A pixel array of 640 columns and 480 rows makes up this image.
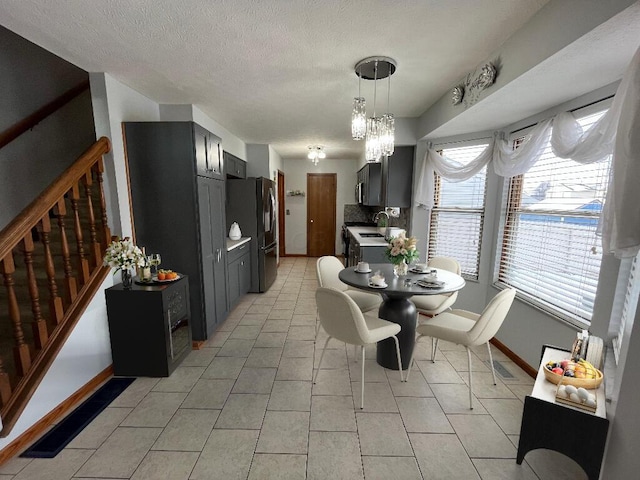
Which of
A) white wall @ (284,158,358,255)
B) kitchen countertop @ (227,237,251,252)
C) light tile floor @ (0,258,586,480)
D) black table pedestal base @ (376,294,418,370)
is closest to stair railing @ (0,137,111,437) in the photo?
light tile floor @ (0,258,586,480)

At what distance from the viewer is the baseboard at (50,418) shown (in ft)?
5.13

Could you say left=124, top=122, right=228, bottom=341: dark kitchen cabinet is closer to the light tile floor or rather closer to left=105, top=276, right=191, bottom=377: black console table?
left=105, top=276, right=191, bottom=377: black console table

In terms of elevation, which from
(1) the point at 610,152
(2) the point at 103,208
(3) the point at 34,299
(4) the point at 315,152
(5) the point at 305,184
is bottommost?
(3) the point at 34,299

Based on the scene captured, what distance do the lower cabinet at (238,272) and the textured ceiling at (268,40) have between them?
1801 mm

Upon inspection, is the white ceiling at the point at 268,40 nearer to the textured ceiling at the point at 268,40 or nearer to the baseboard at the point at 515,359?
the textured ceiling at the point at 268,40

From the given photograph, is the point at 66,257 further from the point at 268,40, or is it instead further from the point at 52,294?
the point at 268,40

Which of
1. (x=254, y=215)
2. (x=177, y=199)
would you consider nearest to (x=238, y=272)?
(x=254, y=215)

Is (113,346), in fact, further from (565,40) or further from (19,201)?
(565,40)

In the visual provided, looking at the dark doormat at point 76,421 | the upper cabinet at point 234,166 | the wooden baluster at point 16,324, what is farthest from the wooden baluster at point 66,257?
the upper cabinet at point 234,166

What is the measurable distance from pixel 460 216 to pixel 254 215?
9.06 feet

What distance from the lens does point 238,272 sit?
3.69 meters

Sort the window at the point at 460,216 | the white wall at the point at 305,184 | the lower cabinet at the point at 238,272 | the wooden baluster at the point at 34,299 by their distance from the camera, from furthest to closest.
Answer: the white wall at the point at 305,184, the lower cabinet at the point at 238,272, the window at the point at 460,216, the wooden baluster at the point at 34,299

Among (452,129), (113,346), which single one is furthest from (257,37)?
(113,346)

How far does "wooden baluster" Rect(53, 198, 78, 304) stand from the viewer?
1909 millimetres
